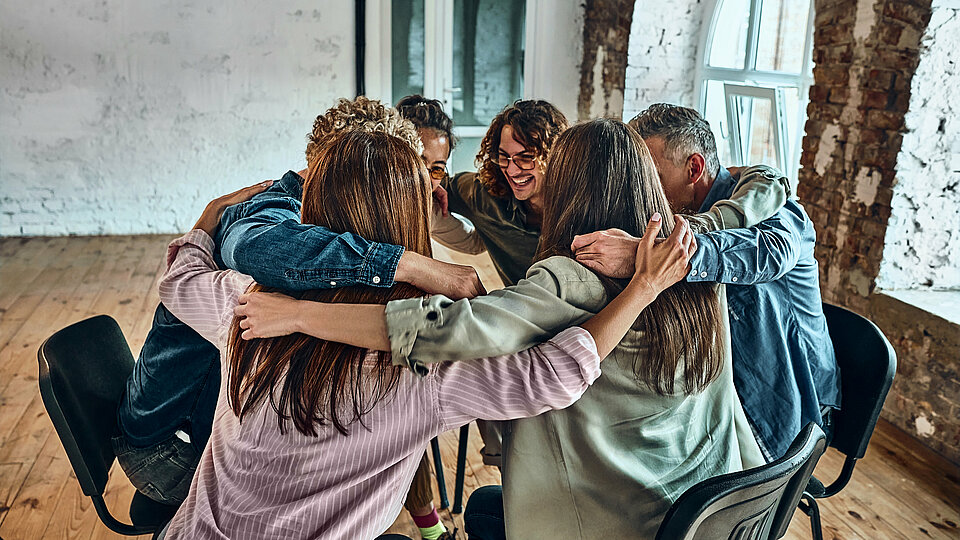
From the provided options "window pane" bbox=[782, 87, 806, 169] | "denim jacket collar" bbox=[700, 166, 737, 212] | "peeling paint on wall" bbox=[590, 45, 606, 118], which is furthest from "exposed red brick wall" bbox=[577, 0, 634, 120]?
"denim jacket collar" bbox=[700, 166, 737, 212]

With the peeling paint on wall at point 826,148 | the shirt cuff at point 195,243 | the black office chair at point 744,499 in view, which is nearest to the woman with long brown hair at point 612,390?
the black office chair at point 744,499

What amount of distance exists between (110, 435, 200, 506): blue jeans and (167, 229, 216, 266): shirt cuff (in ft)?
1.41

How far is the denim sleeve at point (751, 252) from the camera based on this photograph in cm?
143

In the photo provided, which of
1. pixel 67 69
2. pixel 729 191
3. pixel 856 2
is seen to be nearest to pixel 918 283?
pixel 856 2

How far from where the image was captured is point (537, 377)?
1.19 m

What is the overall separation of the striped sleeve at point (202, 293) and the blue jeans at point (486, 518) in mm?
660

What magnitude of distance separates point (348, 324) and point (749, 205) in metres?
1.03

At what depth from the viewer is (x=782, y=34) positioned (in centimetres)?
421

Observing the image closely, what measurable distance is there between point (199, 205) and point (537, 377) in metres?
5.78

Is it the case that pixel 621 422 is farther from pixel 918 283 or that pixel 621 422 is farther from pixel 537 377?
pixel 918 283

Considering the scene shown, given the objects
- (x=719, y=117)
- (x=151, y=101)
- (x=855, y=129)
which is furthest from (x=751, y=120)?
(x=151, y=101)

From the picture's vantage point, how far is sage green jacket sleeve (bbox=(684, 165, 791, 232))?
169 centimetres

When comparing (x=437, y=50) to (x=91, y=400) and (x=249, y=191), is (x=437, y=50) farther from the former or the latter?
(x=91, y=400)

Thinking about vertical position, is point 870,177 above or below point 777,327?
above
